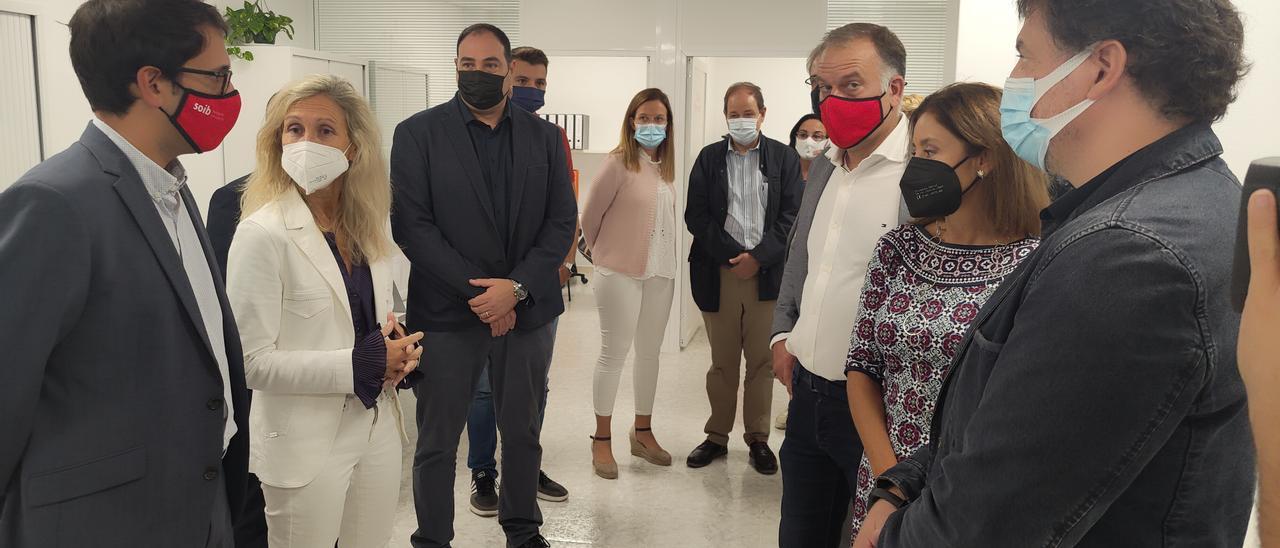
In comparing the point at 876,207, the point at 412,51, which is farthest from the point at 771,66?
the point at 876,207

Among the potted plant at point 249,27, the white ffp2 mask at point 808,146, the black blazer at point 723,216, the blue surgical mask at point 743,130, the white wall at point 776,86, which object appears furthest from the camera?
the white wall at point 776,86

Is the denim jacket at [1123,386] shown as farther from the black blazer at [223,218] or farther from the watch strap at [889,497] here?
the black blazer at [223,218]

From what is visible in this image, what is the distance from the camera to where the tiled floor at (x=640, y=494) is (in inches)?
127

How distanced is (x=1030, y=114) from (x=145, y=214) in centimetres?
135

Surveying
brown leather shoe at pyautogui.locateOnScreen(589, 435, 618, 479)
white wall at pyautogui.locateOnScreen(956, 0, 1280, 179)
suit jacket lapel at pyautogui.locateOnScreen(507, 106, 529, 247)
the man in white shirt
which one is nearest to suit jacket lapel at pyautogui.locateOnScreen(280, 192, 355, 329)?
suit jacket lapel at pyautogui.locateOnScreen(507, 106, 529, 247)

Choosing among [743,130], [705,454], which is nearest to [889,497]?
[705,454]

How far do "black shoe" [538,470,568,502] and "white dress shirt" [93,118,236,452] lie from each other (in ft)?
6.66

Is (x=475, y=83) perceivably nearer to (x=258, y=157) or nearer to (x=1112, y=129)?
(x=258, y=157)

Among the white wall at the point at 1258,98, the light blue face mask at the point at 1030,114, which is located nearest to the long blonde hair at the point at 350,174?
the light blue face mask at the point at 1030,114

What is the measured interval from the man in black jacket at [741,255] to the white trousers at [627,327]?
0.24m

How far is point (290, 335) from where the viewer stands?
2039 millimetres

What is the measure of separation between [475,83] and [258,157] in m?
0.80

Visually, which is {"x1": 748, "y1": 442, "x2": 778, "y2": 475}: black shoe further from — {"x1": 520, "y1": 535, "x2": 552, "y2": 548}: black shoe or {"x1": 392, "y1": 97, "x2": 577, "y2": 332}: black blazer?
{"x1": 392, "y1": 97, "x2": 577, "y2": 332}: black blazer

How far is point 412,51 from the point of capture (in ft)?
20.3
